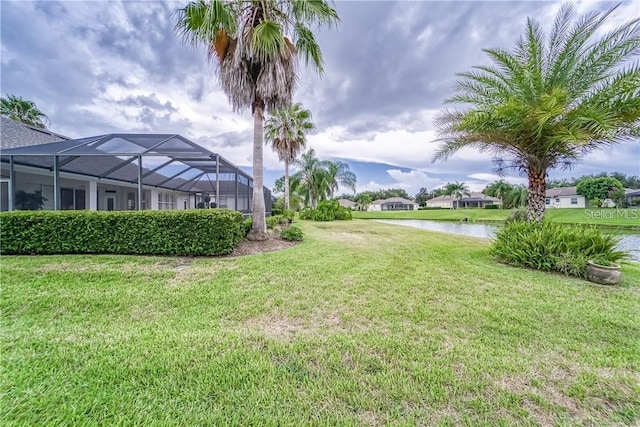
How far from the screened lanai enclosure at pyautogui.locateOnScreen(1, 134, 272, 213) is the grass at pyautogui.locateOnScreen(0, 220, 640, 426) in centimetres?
481

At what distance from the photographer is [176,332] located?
113 inches

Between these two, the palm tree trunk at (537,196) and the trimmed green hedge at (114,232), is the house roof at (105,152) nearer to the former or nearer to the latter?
the trimmed green hedge at (114,232)

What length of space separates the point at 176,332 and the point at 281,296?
4.98 feet

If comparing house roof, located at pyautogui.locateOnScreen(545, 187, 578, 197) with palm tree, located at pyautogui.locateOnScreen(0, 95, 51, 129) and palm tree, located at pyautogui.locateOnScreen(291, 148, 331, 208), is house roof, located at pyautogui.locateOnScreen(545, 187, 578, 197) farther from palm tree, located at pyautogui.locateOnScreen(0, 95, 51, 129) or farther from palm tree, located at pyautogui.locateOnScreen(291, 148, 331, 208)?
palm tree, located at pyautogui.locateOnScreen(0, 95, 51, 129)

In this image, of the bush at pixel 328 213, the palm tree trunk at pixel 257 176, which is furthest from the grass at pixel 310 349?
the bush at pixel 328 213

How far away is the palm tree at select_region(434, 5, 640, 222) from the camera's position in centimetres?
555

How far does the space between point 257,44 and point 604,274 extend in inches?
379

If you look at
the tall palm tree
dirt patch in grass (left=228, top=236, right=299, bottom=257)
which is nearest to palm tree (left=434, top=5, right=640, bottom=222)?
dirt patch in grass (left=228, top=236, right=299, bottom=257)

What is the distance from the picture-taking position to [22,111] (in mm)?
18703

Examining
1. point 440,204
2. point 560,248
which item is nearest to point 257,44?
point 560,248

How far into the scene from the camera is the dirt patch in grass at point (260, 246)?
264 inches

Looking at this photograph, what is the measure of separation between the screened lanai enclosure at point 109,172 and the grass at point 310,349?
4.81 meters

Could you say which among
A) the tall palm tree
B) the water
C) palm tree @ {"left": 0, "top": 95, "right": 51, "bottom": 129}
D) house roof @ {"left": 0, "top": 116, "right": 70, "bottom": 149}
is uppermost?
palm tree @ {"left": 0, "top": 95, "right": 51, "bottom": 129}

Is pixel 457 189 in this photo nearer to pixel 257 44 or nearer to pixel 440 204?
pixel 440 204
